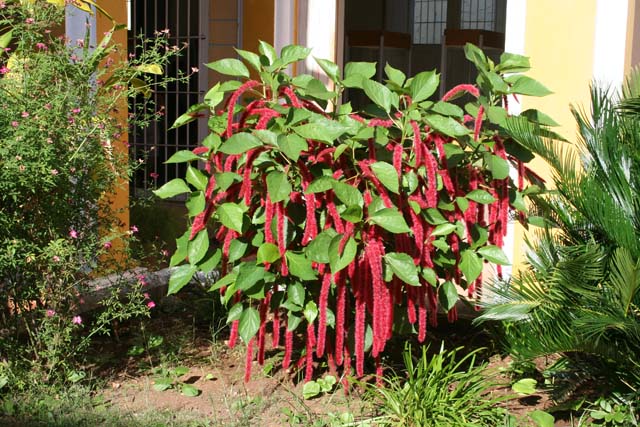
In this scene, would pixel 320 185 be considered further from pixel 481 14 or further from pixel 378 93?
pixel 481 14

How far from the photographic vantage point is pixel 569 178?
368 centimetres

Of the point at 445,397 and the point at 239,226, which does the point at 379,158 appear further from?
the point at 445,397

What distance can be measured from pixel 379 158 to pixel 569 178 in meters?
0.77

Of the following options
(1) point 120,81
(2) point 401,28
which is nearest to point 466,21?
(2) point 401,28

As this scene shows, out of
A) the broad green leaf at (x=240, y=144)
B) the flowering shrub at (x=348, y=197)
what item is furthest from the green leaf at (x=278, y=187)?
→ the broad green leaf at (x=240, y=144)

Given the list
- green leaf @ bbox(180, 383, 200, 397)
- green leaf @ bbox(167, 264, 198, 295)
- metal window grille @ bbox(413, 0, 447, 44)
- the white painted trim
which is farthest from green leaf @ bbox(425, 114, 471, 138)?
metal window grille @ bbox(413, 0, 447, 44)

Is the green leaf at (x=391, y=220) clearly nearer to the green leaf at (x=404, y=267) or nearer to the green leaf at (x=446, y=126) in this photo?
the green leaf at (x=404, y=267)

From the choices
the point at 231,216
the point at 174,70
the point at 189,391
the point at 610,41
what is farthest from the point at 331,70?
the point at 174,70

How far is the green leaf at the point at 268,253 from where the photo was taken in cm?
345

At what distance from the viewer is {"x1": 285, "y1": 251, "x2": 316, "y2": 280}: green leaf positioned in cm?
347

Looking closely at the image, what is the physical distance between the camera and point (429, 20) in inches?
558

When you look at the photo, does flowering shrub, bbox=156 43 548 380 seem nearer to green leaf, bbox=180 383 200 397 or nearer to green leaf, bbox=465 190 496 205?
green leaf, bbox=465 190 496 205

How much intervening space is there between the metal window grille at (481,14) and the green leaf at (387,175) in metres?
10.5

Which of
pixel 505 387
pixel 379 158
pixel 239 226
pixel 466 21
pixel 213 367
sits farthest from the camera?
pixel 466 21
